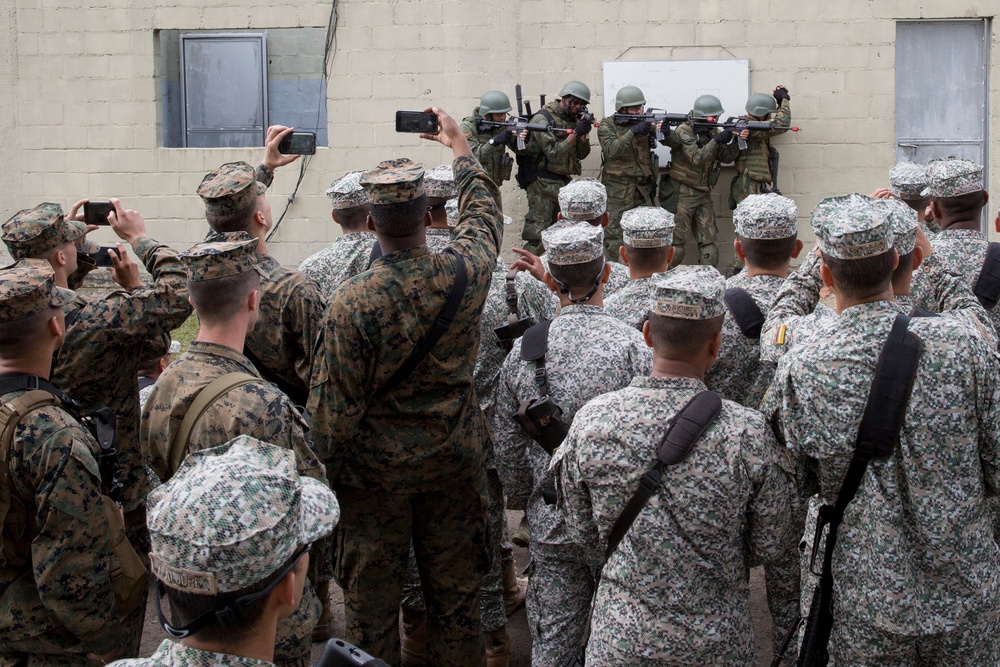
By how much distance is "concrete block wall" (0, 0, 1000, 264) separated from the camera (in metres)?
11.6

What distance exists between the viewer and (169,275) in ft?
12.8

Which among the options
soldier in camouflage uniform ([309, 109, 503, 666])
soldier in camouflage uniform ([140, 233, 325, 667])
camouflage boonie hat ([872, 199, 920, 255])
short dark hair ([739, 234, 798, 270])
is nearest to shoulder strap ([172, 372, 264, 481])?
soldier in camouflage uniform ([140, 233, 325, 667])

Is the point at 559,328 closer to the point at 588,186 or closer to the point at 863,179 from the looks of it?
the point at 588,186

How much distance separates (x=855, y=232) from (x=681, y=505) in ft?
2.96

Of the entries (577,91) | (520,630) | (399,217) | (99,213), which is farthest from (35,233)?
(577,91)

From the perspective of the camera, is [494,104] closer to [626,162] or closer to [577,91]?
[577,91]

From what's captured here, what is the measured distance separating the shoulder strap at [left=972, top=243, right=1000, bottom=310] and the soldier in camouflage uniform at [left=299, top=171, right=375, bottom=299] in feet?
9.50

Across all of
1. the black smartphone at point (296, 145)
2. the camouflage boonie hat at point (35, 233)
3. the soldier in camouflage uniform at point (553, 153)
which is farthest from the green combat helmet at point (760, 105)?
the camouflage boonie hat at point (35, 233)

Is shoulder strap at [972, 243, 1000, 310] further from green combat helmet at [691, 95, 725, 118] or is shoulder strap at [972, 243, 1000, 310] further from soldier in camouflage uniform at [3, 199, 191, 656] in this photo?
green combat helmet at [691, 95, 725, 118]

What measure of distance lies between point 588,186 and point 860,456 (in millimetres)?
3214

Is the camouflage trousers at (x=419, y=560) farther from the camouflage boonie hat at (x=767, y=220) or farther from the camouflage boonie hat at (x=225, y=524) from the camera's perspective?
the camouflage boonie hat at (x=225, y=524)

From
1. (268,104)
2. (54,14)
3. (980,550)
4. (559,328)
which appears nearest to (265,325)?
(559,328)

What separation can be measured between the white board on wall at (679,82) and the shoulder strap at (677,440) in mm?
9092

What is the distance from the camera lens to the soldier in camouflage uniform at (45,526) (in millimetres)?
3035
